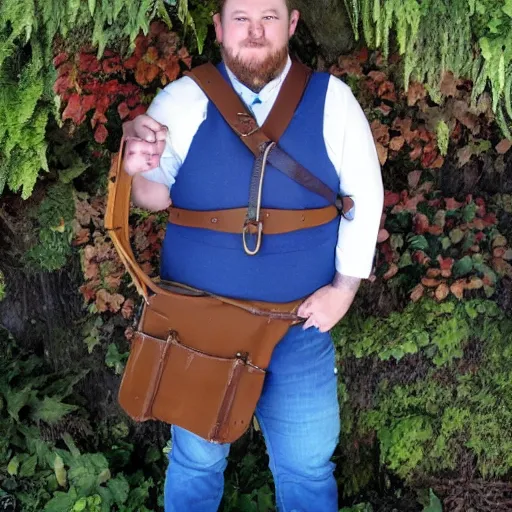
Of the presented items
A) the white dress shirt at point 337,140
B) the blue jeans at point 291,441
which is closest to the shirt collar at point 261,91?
the white dress shirt at point 337,140

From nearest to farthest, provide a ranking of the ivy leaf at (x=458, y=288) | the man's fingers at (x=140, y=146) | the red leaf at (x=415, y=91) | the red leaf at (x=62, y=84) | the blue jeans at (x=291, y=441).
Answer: the man's fingers at (x=140, y=146), the blue jeans at (x=291, y=441), the red leaf at (x=62, y=84), the red leaf at (x=415, y=91), the ivy leaf at (x=458, y=288)

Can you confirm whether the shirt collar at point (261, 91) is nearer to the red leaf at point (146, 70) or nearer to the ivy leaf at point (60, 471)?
the red leaf at point (146, 70)

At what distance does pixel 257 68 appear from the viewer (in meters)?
2.72

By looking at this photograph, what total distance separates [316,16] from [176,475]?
2.60 meters

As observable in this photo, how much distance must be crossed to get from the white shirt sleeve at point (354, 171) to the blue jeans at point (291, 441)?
450 mm

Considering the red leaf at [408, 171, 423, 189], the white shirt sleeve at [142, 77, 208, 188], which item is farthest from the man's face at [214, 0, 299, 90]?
the red leaf at [408, 171, 423, 189]

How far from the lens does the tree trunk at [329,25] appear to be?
3.46 meters

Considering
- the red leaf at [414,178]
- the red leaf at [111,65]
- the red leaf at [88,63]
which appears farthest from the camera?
the red leaf at [414,178]

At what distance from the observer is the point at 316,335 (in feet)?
10.2

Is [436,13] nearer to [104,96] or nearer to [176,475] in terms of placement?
[104,96]

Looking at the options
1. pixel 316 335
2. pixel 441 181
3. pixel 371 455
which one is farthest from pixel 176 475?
pixel 441 181

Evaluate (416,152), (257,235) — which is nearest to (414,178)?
(416,152)

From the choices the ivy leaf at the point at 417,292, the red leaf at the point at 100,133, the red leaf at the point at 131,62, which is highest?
the red leaf at the point at 131,62

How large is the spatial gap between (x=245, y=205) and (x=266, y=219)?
0.36ft
